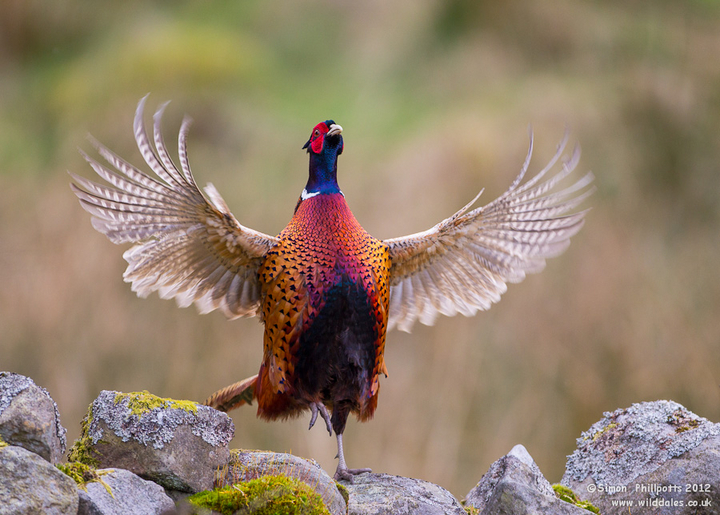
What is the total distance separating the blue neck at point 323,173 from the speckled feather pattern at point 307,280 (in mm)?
94

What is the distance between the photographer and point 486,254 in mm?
5828

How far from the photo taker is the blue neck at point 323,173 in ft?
16.7

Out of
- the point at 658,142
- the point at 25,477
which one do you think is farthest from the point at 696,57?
the point at 25,477

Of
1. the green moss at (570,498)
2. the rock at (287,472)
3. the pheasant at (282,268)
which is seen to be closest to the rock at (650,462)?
the green moss at (570,498)

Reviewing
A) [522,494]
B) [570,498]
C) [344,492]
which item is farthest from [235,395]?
[570,498]

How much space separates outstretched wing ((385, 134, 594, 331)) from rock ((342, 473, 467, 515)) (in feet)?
5.60

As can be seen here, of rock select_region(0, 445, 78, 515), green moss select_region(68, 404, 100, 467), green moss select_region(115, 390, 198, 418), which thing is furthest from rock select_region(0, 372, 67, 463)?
green moss select_region(115, 390, 198, 418)

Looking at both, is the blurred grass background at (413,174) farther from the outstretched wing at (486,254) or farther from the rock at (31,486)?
the rock at (31,486)

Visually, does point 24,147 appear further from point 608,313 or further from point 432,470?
point 608,313

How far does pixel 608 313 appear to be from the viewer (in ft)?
39.2

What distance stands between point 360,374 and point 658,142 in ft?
34.4

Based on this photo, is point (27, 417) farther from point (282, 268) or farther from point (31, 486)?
point (282, 268)

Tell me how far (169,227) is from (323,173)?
3.61ft

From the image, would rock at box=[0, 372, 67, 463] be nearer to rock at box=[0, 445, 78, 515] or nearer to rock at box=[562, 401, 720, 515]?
rock at box=[0, 445, 78, 515]
